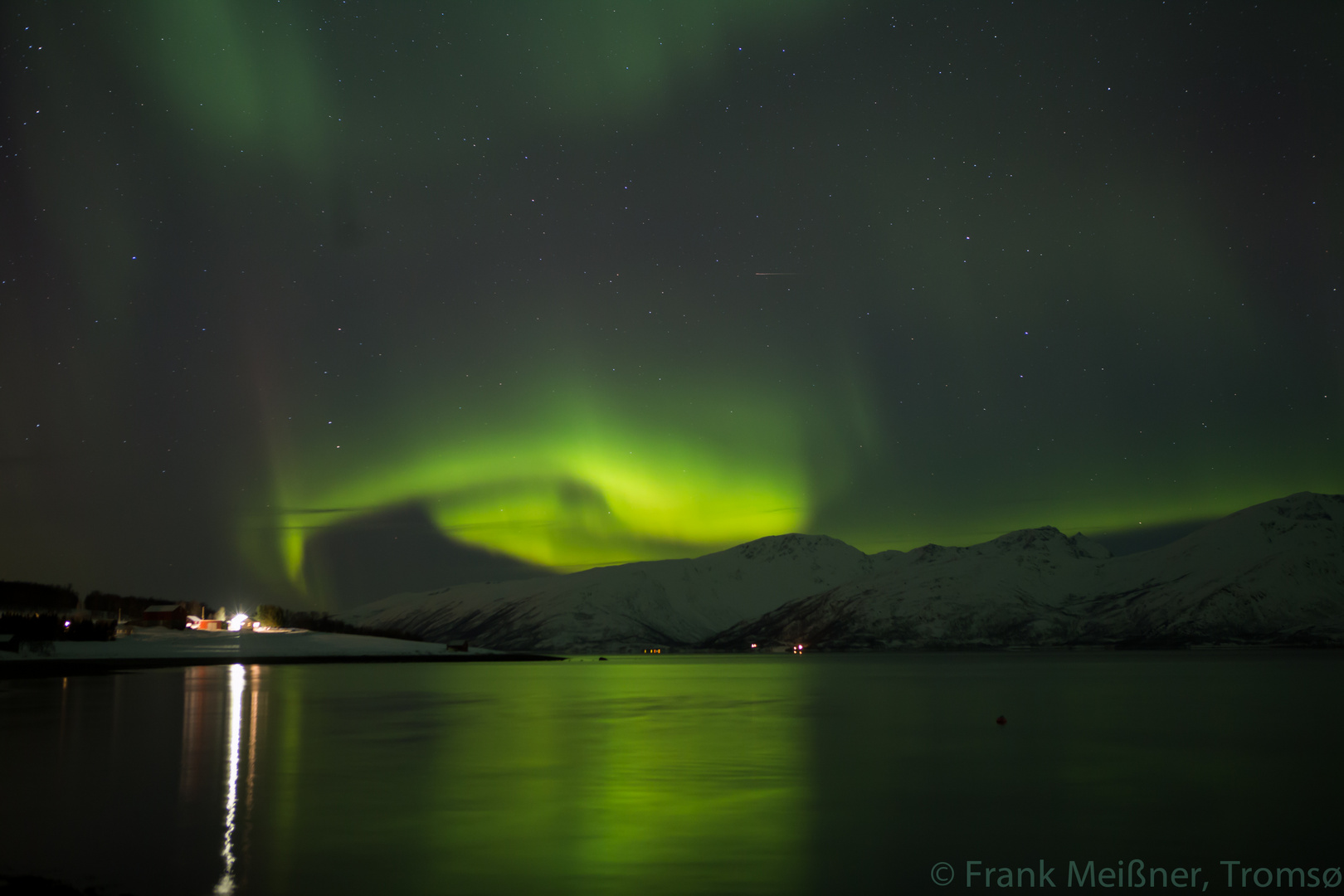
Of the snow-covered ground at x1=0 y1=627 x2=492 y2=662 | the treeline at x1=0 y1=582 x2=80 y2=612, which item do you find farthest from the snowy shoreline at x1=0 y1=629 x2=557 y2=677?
the treeline at x1=0 y1=582 x2=80 y2=612

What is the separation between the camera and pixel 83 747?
3055cm

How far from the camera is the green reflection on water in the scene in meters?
15.2

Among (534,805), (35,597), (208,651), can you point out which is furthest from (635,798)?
(35,597)

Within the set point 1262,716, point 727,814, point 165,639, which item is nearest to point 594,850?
point 727,814

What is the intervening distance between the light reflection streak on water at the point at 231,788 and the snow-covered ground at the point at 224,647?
6379 centimetres

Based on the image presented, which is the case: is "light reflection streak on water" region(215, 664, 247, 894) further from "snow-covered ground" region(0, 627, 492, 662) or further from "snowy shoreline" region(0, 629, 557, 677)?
"snow-covered ground" region(0, 627, 492, 662)

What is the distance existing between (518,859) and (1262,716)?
4356 cm

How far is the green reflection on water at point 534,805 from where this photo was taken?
1518 cm

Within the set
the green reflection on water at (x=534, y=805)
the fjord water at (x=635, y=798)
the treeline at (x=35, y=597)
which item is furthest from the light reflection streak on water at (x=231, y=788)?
the treeline at (x=35, y=597)

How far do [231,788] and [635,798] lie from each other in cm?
914

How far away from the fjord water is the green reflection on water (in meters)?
0.09

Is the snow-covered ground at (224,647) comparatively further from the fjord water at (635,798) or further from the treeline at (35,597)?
the fjord water at (635,798)

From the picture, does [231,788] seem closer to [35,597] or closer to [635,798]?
[635,798]

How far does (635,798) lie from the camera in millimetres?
22625
